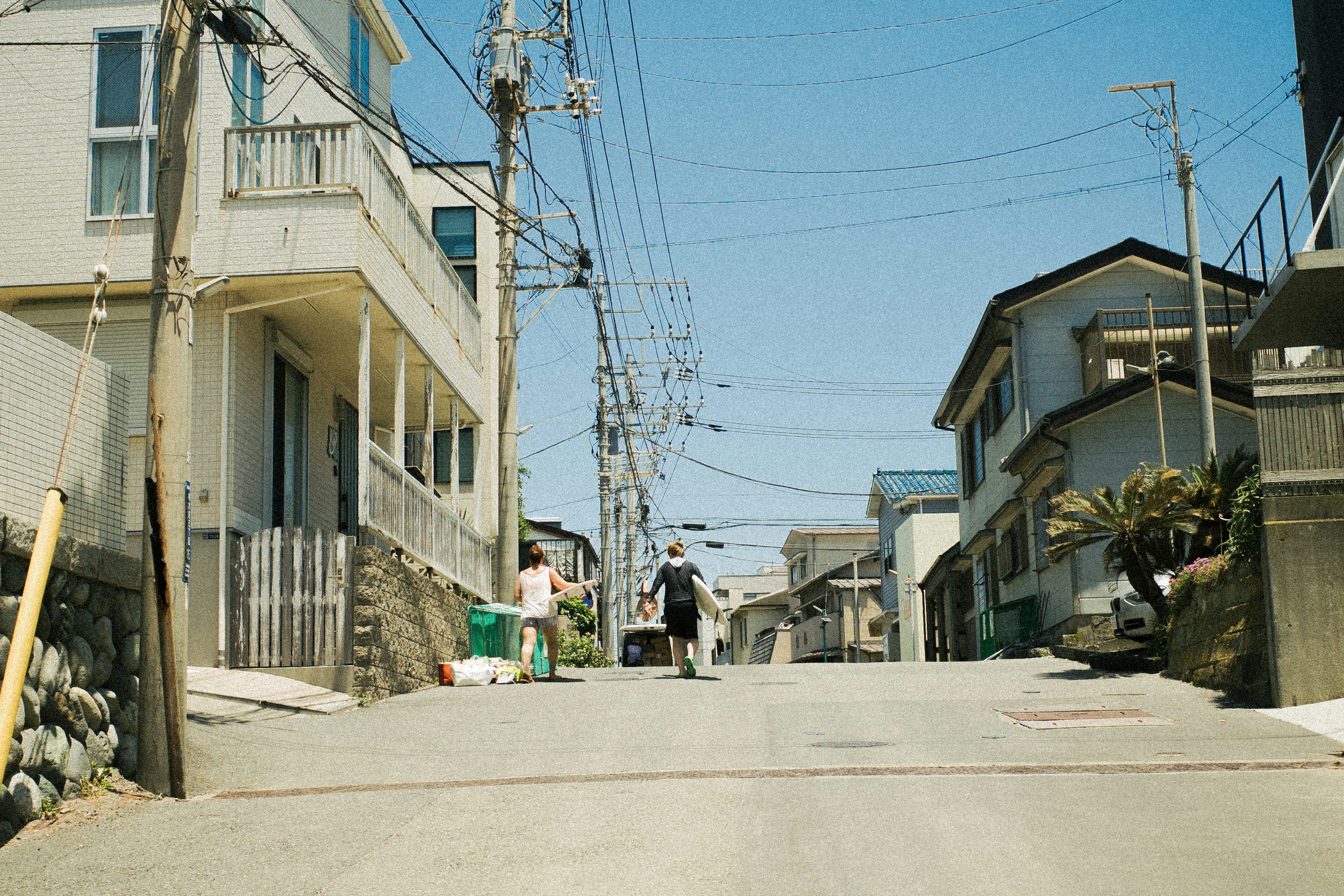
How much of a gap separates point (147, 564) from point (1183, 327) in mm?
23346

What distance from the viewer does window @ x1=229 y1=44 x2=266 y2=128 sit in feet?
53.4

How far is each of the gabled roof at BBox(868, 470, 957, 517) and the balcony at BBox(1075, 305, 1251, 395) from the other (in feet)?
67.4

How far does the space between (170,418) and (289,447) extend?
896 cm

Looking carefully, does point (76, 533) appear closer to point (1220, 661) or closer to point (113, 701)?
point (113, 701)

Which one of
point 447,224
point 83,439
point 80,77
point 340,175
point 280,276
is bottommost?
point 83,439

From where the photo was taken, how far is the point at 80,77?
1603 cm

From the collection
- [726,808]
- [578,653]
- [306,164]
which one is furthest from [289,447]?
[578,653]

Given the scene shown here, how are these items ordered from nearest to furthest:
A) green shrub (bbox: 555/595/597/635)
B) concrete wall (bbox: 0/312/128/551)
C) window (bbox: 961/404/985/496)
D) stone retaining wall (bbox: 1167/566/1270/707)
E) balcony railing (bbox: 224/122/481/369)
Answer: concrete wall (bbox: 0/312/128/551), stone retaining wall (bbox: 1167/566/1270/707), balcony railing (bbox: 224/122/481/369), window (bbox: 961/404/985/496), green shrub (bbox: 555/595/597/635)

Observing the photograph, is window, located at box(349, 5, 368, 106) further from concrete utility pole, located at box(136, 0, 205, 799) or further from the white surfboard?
concrete utility pole, located at box(136, 0, 205, 799)

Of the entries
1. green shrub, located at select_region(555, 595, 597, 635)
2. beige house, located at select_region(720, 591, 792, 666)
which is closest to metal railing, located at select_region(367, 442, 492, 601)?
Result: green shrub, located at select_region(555, 595, 597, 635)

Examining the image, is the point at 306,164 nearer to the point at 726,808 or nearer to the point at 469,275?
the point at 726,808

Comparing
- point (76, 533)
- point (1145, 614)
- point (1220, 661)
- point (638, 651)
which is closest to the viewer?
point (76, 533)

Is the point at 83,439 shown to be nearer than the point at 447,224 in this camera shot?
Yes

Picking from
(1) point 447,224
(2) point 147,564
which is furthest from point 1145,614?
(1) point 447,224
